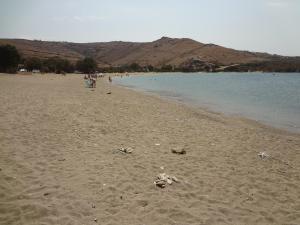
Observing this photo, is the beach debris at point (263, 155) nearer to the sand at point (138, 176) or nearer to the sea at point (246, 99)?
the sand at point (138, 176)

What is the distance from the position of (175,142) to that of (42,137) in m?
4.71

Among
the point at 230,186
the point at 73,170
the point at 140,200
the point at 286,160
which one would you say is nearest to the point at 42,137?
the point at 73,170

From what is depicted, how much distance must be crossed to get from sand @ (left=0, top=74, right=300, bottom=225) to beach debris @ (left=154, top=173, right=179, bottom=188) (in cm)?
16

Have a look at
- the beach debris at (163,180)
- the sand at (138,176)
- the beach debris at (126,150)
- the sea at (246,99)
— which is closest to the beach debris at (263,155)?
the sand at (138,176)

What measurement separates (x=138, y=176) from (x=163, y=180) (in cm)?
70

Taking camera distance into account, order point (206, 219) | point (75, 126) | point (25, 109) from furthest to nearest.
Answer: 1. point (25, 109)
2. point (75, 126)
3. point (206, 219)

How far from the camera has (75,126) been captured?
44.6 ft

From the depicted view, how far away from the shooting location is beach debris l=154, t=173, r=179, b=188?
750cm

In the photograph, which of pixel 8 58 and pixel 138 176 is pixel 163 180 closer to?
pixel 138 176

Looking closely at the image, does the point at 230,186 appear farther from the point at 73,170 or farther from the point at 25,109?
the point at 25,109

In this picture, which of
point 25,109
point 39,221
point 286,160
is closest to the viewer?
point 39,221

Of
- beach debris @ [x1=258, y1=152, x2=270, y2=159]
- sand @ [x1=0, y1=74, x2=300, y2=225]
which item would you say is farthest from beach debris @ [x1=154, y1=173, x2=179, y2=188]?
beach debris @ [x1=258, y1=152, x2=270, y2=159]

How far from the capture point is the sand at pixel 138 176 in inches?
242

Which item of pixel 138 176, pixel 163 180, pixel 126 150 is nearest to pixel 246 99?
pixel 126 150
